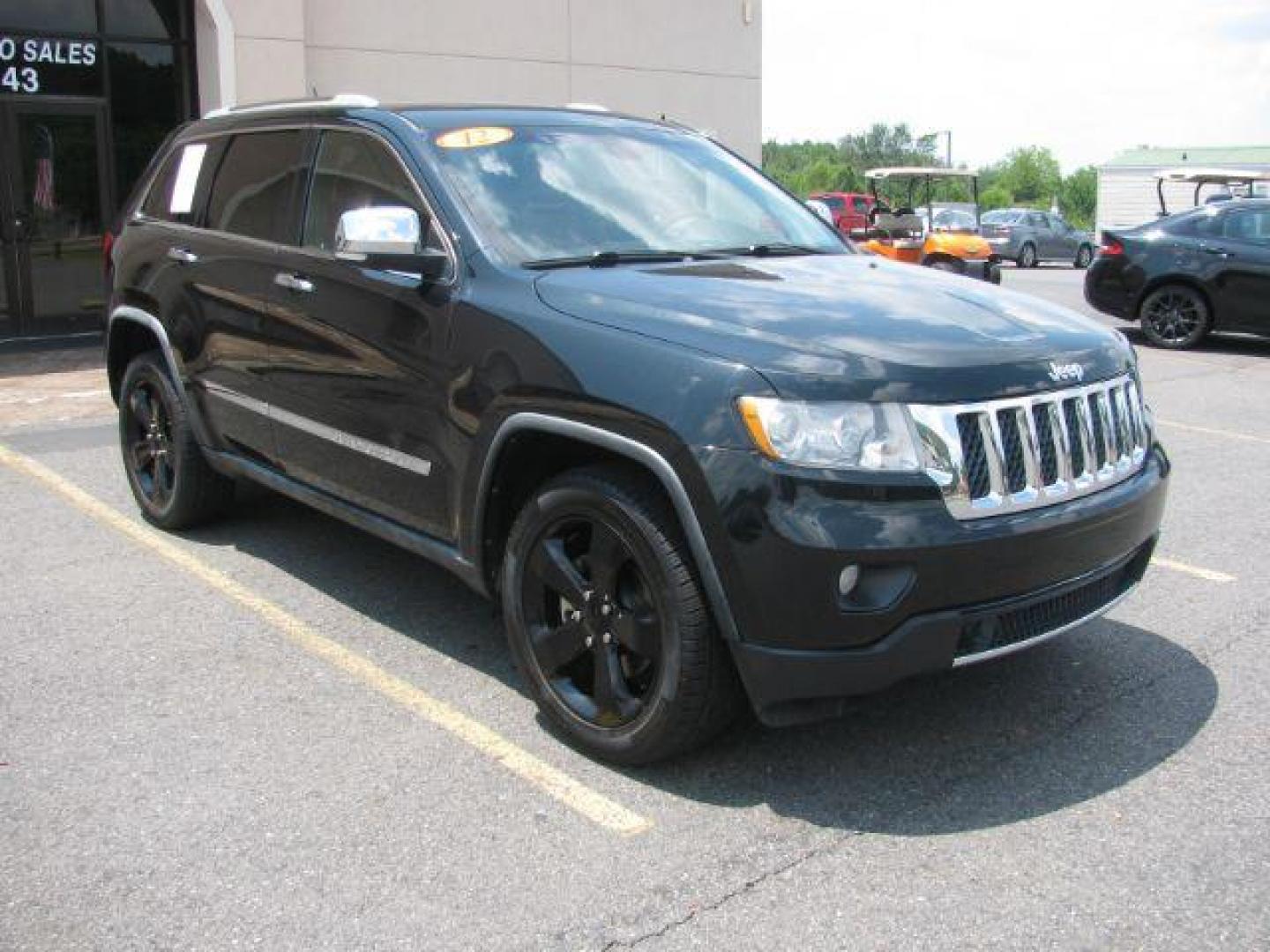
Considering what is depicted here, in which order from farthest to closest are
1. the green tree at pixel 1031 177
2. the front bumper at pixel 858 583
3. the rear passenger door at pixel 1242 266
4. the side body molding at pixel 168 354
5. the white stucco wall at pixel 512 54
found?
the green tree at pixel 1031 177 < the white stucco wall at pixel 512 54 < the rear passenger door at pixel 1242 266 < the side body molding at pixel 168 354 < the front bumper at pixel 858 583

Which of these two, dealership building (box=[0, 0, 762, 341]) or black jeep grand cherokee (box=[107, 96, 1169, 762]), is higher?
dealership building (box=[0, 0, 762, 341])

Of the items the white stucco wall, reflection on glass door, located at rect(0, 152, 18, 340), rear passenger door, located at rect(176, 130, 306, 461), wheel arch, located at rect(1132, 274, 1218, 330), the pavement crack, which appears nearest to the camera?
the pavement crack

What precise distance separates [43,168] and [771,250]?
11.6 meters

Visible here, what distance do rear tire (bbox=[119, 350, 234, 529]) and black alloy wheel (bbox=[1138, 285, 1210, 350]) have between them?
10552mm

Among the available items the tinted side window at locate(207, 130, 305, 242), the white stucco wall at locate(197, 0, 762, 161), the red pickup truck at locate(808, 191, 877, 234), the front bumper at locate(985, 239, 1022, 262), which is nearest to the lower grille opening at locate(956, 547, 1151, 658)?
the tinted side window at locate(207, 130, 305, 242)

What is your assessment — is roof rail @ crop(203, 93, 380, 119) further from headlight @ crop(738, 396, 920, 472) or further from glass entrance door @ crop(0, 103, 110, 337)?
glass entrance door @ crop(0, 103, 110, 337)

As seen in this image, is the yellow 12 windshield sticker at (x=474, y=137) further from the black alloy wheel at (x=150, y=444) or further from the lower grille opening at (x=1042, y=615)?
the lower grille opening at (x=1042, y=615)

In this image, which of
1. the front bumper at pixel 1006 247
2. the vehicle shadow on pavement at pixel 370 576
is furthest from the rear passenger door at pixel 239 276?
the front bumper at pixel 1006 247

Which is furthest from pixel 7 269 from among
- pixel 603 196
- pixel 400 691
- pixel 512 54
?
pixel 400 691

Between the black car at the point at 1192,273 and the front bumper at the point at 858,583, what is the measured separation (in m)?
10.9

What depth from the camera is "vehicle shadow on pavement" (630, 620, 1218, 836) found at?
11.2 feet

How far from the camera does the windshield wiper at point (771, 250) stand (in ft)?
14.5

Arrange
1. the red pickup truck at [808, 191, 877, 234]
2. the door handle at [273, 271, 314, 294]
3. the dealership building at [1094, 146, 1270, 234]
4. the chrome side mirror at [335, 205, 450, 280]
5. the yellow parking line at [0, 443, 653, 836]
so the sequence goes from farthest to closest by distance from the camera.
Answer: the dealership building at [1094, 146, 1270, 234] < the red pickup truck at [808, 191, 877, 234] < the door handle at [273, 271, 314, 294] < the chrome side mirror at [335, 205, 450, 280] < the yellow parking line at [0, 443, 653, 836]

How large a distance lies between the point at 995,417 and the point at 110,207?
12924mm
